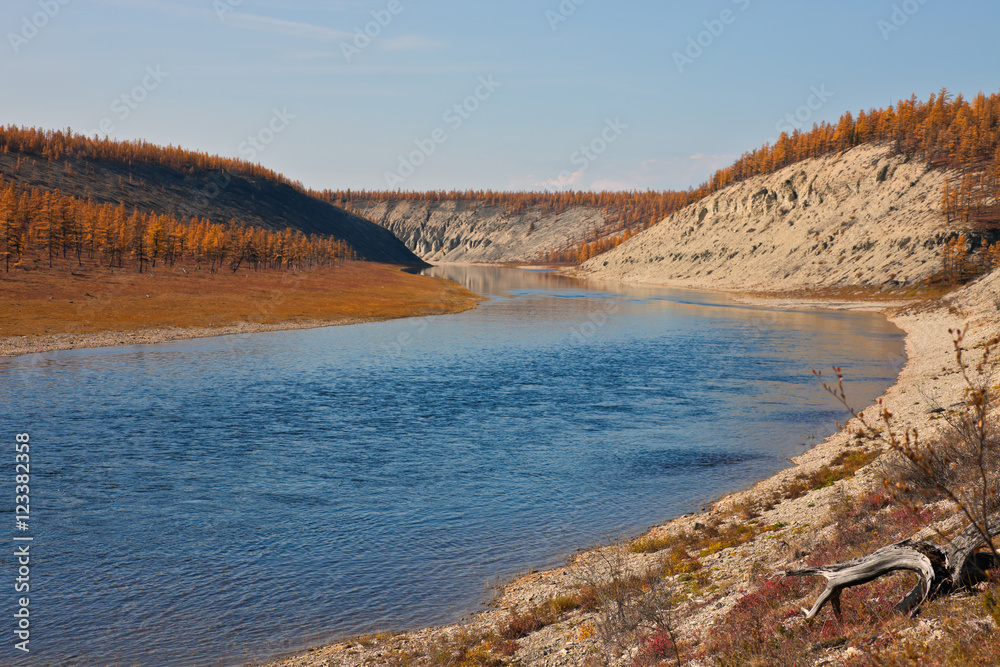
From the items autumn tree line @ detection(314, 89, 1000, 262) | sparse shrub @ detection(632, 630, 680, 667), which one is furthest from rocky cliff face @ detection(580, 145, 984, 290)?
sparse shrub @ detection(632, 630, 680, 667)

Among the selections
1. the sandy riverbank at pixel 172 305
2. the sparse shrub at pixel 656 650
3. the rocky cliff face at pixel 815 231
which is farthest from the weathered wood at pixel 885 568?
the rocky cliff face at pixel 815 231

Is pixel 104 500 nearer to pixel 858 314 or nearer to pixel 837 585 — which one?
pixel 837 585

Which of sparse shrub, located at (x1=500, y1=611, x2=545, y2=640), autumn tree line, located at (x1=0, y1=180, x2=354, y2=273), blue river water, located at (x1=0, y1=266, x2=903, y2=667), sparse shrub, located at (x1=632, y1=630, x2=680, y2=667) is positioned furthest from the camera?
autumn tree line, located at (x1=0, y1=180, x2=354, y2=273)

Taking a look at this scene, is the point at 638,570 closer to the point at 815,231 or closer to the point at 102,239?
the point at 102,239

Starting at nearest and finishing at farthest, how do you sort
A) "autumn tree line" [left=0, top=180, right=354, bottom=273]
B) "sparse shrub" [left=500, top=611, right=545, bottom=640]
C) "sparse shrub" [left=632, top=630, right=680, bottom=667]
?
"sparse shrub" [left=632, top=630, right=680, bottom=667] → "sparse shrub" [left=500, top=611, right=545, bottom=640] → "autumn tree line" [left=0, top=180, right=354, bottom=273]

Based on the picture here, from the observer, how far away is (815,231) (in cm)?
14088

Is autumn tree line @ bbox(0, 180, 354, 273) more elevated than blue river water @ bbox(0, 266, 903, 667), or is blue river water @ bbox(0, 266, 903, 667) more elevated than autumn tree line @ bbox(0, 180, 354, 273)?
autumn tree line @ bbox(0, 180, 354, 273)

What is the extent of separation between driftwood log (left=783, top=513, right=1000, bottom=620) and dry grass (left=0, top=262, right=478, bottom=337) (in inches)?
2604

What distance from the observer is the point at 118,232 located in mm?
113312

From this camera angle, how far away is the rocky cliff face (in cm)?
11606

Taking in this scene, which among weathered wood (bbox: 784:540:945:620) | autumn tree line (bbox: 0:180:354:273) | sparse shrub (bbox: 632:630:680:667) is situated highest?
autumn tree line (bbox: 0:180:354:273)

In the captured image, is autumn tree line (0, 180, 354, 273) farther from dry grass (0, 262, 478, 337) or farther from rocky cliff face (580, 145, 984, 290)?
rocky cliff face (580, 145, 984, 290)

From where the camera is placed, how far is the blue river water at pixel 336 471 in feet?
48.2

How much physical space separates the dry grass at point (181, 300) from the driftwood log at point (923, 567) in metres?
66.1
